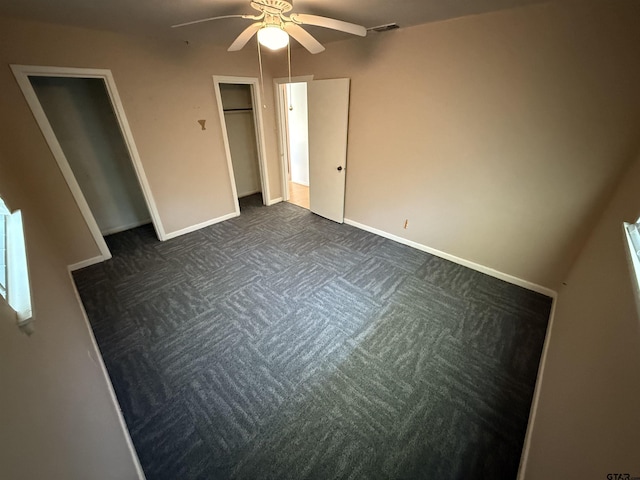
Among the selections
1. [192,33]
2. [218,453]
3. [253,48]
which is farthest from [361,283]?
[253,48]

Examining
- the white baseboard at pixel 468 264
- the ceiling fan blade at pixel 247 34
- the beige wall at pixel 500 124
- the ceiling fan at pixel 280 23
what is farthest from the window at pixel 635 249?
the ceiling fan blade at pixel 247 34

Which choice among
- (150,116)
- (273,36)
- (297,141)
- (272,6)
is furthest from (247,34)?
(297,141)

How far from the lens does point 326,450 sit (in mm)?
1361

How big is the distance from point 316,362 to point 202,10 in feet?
9.12

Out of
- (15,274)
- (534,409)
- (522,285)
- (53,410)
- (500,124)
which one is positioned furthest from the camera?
(522,285)

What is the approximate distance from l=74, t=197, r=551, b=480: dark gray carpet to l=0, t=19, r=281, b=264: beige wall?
0.76m

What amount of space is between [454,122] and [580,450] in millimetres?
2412

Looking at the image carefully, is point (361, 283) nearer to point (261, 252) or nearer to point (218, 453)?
point (261, 252)

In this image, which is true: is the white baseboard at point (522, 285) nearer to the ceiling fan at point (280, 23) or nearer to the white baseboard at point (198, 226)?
the white baseboard at point (198, 226)

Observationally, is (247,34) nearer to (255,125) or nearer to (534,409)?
(255,125)

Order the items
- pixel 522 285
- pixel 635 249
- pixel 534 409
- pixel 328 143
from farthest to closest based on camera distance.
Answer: pixel 328 143
pixel 522 285
pixel 534 409
pixel 635 249

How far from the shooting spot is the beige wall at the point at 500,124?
1.71 m

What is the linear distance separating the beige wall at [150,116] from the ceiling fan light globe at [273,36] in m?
1.78

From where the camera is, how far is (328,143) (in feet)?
11.2
